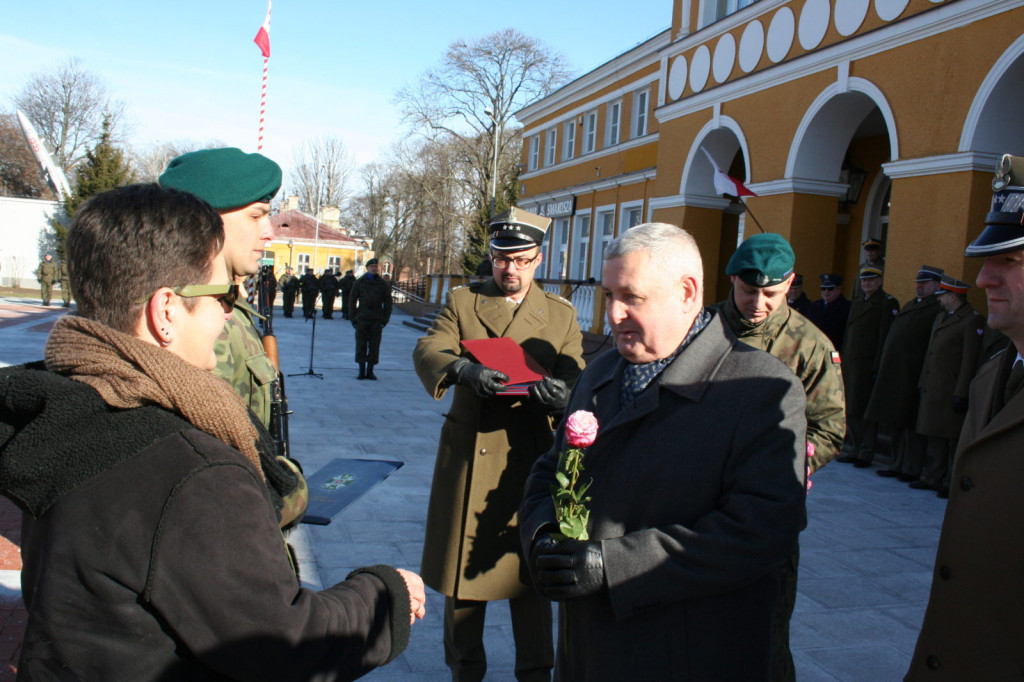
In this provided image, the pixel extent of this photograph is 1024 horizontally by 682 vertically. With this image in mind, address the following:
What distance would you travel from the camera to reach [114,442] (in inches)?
50.3

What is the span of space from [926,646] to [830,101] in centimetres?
1059

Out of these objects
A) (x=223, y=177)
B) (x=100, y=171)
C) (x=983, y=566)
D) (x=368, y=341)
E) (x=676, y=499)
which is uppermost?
(x=100, y=171)

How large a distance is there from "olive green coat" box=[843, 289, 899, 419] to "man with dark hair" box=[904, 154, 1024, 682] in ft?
23.3

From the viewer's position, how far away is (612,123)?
23281 millimetres

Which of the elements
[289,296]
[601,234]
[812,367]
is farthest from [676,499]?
[289,296]

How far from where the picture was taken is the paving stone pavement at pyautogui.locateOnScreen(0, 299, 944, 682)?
12.6 ft

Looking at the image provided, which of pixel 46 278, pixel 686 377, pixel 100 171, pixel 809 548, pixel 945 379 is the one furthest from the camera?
pixel 100 171

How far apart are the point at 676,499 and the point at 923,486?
679cm

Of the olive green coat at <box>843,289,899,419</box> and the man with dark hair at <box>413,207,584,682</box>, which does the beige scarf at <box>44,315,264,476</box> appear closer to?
the man with dark hair at <box>413,207,584,682</box>

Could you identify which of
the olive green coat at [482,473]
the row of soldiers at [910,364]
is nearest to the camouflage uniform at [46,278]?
the row of soldiers at [910,364]

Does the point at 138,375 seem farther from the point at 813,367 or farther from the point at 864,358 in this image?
the point at 864,358

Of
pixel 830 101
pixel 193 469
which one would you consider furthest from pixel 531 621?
pixel 830 101

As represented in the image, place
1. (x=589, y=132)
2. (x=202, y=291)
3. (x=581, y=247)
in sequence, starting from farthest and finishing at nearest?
1. (x=589, y=132)
2. (x=581, y=247)
3. (x=202, y=291)

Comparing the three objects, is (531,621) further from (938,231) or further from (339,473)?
(938,231)
